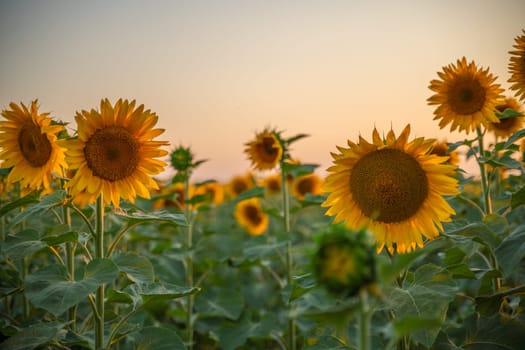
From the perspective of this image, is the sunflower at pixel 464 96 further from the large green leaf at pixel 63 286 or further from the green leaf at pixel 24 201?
the green leaf at pixel 24 201

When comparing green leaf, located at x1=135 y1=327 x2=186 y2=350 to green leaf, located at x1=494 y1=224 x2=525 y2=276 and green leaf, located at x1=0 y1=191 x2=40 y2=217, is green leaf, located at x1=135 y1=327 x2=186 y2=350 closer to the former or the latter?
green leaf, located at x1=0 y1=191 x2=40 y2=217

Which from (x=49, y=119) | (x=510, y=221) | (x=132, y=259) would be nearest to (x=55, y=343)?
(x=132, y=259)

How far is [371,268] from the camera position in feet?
3.05

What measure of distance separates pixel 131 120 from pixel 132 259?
2.04 ft

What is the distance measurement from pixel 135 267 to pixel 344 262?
1.33 metres

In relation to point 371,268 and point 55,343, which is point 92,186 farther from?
point 371,268

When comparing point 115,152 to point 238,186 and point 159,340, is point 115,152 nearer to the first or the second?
point 159,340

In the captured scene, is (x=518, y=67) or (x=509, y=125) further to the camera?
(x=509, y=125)

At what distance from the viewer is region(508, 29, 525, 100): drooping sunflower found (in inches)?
92.7

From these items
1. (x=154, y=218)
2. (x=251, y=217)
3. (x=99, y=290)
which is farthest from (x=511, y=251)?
(x=251, y=217)

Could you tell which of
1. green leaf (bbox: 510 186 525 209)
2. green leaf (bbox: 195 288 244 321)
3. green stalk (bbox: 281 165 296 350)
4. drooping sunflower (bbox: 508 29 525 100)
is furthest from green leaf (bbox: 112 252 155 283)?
drooping sunflower (bbox: 508 29 525 100)

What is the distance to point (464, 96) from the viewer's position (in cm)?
254

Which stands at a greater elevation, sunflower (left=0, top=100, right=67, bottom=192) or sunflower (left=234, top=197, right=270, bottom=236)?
sunflower (left=0, top=100, right=67, bottom=192)

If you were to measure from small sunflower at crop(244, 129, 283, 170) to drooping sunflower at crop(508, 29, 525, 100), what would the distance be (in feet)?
5.26
